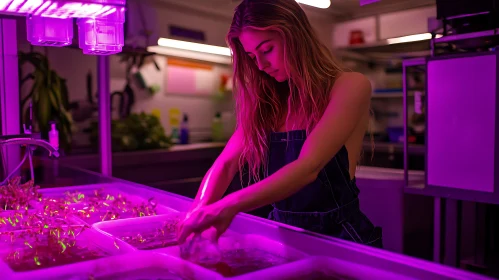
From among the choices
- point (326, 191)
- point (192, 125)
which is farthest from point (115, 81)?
point (326, 191)

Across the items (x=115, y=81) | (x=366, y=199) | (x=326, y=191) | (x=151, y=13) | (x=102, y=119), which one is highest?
(x=151, y=13)

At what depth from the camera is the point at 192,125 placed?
513 centimetres

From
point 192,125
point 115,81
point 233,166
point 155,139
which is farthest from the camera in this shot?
point 192,125

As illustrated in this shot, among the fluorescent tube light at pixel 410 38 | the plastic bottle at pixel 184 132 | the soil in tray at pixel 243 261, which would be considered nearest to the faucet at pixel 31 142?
the soil in tray at pixel 243 261

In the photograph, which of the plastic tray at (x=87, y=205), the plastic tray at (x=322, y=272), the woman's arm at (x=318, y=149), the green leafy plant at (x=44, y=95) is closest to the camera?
the plastic tray at (x=322, y=272)

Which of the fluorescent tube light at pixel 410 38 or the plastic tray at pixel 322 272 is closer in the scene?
the plastic tray at pixel 322 272

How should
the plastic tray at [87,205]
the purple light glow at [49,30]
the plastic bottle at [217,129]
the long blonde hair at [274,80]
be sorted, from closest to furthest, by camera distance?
the long blonde hair at [274,80] < the plastic tray at [87,205] < the purple light glow at [49,30] < the plastic bottle at [217,129]

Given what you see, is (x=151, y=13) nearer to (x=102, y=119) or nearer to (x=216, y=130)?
(x=216, y=130)

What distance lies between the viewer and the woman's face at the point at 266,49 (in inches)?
55.1

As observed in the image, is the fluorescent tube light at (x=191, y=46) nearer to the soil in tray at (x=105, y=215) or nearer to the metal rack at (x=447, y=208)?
the metal rack at (x=447, y=208)

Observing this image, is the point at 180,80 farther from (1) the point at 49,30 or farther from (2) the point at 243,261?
(2) the point at 243,261

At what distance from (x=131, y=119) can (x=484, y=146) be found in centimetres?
274

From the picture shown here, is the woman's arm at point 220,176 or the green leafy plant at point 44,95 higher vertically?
the green leafy plant at point 44,95

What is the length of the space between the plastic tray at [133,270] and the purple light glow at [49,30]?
1.05m
